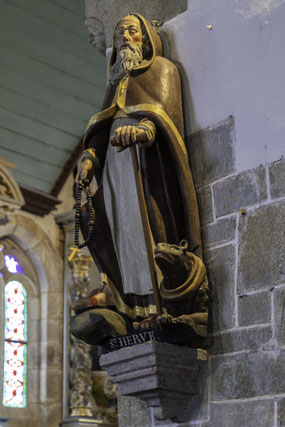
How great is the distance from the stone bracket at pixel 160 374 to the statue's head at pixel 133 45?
137 centimetres

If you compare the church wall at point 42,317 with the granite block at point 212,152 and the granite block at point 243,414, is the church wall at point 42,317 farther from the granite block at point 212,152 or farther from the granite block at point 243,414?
the granite block at point 243,414

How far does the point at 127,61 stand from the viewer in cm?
450

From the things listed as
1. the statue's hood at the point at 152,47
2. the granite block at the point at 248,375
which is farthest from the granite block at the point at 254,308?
the statue's hood at the point at 152,47

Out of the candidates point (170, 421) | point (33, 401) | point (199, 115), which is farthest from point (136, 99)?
point (33, 401)

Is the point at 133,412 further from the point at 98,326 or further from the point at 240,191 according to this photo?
the point at 240,191

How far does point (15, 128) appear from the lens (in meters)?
10.8

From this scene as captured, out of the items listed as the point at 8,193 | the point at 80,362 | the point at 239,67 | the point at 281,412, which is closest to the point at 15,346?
the point at 80,362

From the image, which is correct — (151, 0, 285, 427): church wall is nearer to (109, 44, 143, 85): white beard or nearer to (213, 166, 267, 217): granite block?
(213, 166, 267, 217): granite block

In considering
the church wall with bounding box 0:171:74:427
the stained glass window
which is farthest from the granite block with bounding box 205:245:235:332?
the stained glass window

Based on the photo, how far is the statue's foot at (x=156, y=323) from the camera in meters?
3.93

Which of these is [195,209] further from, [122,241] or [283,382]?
[283,382]

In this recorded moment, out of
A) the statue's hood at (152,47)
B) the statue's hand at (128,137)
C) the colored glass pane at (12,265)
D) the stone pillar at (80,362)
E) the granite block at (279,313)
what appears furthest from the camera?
the colored glass pane at (12,265)

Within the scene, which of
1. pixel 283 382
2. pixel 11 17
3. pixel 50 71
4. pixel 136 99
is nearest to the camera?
pixel 283 382

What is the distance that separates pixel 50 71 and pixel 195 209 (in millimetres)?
6592
